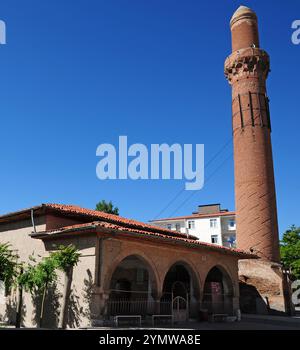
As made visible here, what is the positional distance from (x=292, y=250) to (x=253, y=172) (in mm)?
14208

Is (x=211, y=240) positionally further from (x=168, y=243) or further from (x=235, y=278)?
(x=168, y=243)

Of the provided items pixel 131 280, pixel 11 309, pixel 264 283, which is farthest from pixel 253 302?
pixel 11 309

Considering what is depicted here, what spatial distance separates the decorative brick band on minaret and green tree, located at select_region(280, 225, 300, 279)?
944 cm

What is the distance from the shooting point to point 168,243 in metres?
16.7

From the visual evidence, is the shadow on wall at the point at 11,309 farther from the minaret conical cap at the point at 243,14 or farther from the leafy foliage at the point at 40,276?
the minaret conical cap at the point at 243,14

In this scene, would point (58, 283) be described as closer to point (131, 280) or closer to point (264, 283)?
point (131, 280)

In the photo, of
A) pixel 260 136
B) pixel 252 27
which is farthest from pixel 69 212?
pixel 252 27

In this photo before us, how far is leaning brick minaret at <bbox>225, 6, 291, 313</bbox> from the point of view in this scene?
25.6 m

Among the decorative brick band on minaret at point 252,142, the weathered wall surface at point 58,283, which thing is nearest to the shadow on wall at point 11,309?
the weathered wall surface at point 58,283

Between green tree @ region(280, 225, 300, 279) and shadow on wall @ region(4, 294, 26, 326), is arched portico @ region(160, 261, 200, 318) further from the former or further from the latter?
green tree @ region(280, 225, 300, 279)

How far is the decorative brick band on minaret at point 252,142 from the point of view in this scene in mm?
28203

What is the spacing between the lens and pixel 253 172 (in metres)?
29.1

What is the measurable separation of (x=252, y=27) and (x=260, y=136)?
9.44 metres

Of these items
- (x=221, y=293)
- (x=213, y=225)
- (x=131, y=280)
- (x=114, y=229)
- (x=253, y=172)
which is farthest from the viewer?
(x=213, y=225)
